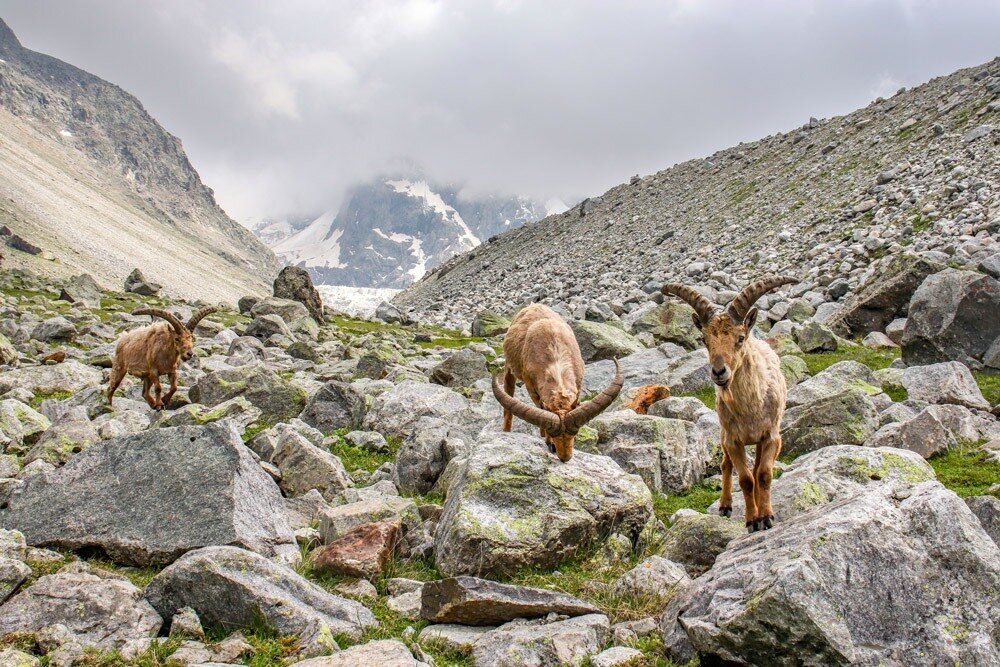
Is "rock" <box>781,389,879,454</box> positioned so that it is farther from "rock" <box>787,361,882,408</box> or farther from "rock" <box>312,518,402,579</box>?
"rock" <box>312,518,402,579</box>

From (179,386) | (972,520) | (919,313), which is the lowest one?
(179,386)

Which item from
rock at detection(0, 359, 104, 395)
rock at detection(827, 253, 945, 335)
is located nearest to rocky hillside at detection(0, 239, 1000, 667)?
rock at detection(0, 359, 104, 395)

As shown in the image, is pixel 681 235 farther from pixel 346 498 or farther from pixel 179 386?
pixel 346 498

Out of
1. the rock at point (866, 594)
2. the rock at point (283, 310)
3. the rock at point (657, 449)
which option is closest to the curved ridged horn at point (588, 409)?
the rock at point (657, 449)

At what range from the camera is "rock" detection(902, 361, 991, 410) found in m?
12.5

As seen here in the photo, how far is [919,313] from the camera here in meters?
15.6

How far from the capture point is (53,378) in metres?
18.7

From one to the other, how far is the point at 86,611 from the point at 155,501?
213 centimetres

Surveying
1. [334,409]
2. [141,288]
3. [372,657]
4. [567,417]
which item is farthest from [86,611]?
[141,288]

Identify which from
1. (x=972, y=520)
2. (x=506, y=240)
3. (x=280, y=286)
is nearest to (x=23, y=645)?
(x=972, y=520)

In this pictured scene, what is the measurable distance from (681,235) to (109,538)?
55454mm

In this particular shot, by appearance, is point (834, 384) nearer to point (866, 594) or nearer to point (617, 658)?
point (866, 594)

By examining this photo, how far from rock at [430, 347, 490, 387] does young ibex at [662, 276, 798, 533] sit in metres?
12.4

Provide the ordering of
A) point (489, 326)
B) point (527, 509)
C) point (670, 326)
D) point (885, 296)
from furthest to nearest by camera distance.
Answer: point (489, 326) < point (670, 326) < point (885, 296) < point (527, 509)
